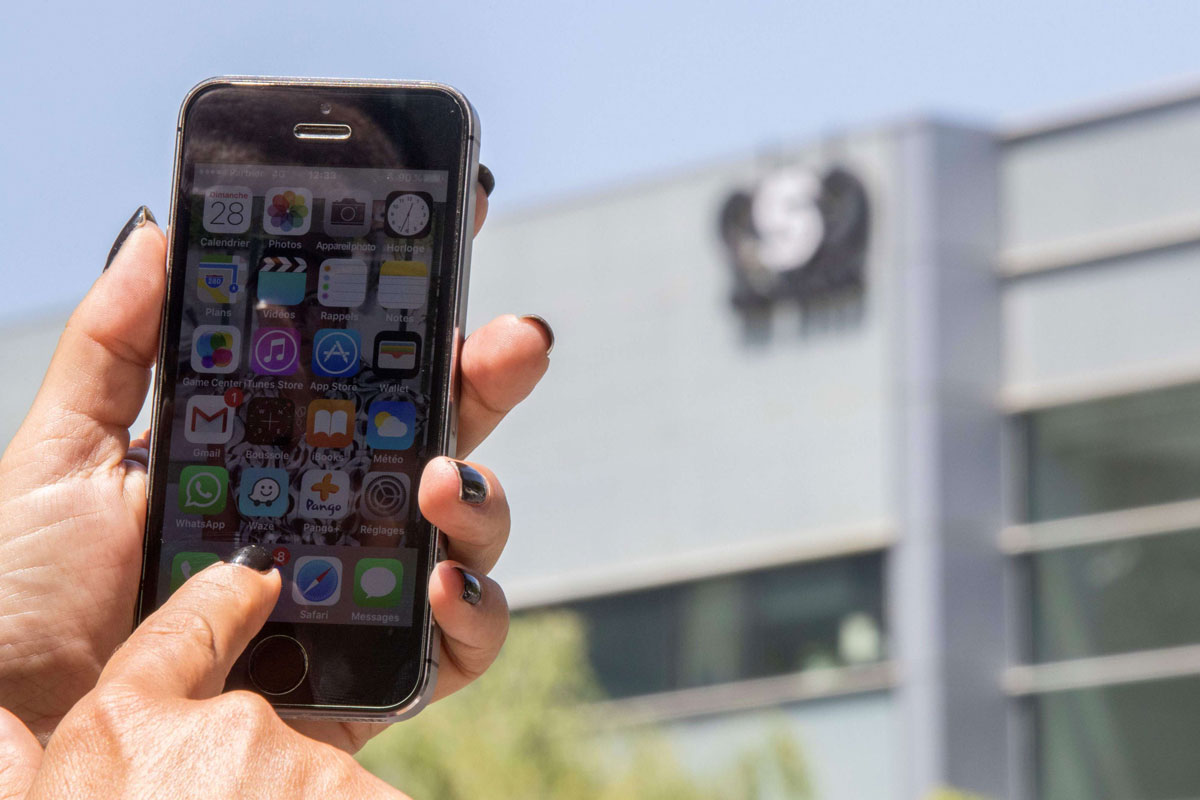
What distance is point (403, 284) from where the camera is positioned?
A: 2781 mm

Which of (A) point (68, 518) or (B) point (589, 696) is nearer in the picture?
(A) point (68, 518)

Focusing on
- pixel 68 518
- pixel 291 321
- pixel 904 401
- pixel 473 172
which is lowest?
pixel 68 518

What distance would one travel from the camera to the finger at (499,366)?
2781 millimetres

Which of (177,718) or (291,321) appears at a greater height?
(291,321)

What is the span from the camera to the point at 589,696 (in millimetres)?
17984

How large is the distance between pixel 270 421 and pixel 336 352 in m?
0.15

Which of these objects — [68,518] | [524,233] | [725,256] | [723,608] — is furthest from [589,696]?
[68,518]

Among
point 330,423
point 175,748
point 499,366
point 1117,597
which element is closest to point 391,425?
point 330,423

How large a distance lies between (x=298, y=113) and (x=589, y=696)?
1548 cm

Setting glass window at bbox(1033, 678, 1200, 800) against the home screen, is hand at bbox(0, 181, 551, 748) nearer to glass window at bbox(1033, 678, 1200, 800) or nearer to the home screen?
the home screen

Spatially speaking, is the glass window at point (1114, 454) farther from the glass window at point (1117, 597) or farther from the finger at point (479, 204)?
the finger at point (479, 204)

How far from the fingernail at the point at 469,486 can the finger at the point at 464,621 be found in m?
0.11

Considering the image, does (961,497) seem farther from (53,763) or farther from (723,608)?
(53,763)

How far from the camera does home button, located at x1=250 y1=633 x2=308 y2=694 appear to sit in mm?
2605
